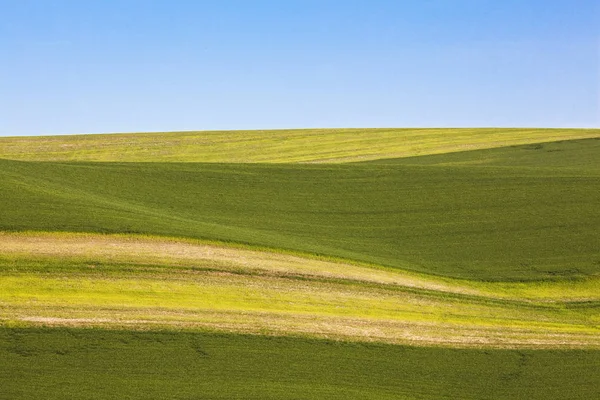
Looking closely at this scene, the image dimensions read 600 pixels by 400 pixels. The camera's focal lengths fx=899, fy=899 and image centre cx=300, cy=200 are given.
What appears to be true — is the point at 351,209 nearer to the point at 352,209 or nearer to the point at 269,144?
the point at 352,209

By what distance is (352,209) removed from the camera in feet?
126

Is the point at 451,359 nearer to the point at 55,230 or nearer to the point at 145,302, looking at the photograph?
the point at 145,302

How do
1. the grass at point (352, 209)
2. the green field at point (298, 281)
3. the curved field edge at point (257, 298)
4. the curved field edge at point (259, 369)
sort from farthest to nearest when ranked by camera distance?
the grass at point (352, 209), the curved field edge at point (257, 298), the green field at point (298, 281), the curved field edge at point (259, 369)

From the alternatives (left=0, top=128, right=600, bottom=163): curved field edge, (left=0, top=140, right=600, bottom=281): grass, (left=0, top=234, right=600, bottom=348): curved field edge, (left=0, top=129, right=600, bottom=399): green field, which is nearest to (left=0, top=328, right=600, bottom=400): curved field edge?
(left=0, top=129, right=600, bottom=399): green field

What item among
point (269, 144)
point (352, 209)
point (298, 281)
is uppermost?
point (269, 144)

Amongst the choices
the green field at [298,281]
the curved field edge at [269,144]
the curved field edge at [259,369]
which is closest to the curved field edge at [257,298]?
the green field at [298,281]

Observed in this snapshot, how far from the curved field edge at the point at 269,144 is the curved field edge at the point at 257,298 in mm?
22950

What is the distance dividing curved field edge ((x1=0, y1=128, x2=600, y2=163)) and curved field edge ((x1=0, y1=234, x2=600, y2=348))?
22950mm

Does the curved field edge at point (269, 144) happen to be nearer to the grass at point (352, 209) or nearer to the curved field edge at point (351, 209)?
the grass at point (352, 209)

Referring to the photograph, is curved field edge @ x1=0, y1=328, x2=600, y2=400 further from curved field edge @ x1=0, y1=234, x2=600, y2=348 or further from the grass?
the grass

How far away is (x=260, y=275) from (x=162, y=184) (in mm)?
12273

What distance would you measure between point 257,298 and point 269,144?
110 feet

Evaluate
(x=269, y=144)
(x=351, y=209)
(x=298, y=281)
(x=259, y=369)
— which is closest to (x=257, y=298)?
(x=298, y=281)

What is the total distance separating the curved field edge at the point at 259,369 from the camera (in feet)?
64.3
